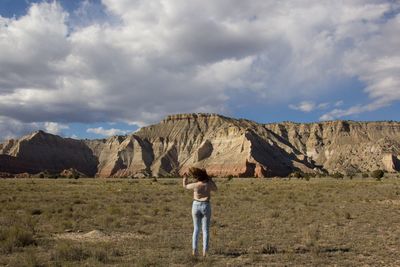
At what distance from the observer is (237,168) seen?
13312 centimetres

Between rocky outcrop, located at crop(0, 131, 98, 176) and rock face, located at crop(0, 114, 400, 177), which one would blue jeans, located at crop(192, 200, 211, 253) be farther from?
rocky outcrop, located at crop(0, 131, 98, 176)

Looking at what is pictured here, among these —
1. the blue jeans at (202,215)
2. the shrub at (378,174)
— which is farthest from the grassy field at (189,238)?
the shrub at (378,174)

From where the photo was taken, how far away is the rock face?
144 m

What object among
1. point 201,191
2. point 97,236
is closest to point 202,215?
point 201,191

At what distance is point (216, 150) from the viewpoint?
509 feet

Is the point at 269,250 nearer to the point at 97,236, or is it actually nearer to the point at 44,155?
the point at 97,236

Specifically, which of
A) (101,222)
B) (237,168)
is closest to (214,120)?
(237,168)

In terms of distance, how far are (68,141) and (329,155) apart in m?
108

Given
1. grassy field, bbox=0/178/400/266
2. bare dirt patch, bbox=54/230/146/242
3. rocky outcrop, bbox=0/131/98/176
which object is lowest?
bare dirt patch, bbox=54/230/146/242

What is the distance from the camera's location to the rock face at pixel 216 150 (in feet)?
474

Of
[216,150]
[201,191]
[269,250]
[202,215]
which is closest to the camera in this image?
[201,191]

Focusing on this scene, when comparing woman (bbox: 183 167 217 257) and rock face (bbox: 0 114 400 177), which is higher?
rock face (bbox: 0 114 400 177)

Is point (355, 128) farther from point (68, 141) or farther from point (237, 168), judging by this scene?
point (68, 141)

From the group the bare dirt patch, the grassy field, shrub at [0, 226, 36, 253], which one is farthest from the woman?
shrub at [0, 226, 36, 253]
